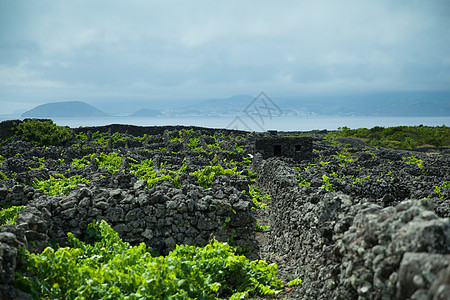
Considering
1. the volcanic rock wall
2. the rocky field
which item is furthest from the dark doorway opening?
the volcanic rock wall

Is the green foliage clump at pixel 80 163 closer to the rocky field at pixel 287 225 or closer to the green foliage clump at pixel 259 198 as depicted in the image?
the rocky field at pixel 287 225

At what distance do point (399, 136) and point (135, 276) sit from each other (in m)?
96.2

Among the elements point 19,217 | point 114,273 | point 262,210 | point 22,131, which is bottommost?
point 262,210

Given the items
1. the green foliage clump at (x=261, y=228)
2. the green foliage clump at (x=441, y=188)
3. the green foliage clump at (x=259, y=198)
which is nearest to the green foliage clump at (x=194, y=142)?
the green foliage clump at (x=259, y=198)

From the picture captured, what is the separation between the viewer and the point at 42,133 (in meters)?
47.0

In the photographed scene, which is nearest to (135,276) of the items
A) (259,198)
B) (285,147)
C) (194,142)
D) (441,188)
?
(259,198)

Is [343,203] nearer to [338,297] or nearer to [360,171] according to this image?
[338,297]

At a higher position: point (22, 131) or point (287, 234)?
point (22, 131)

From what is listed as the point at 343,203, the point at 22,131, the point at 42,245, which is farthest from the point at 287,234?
the point at 22,131

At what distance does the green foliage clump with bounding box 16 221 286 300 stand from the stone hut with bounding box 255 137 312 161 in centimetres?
2741

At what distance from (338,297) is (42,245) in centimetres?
639

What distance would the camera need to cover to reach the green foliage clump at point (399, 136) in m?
77.6

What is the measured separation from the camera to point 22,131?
48.2 meters

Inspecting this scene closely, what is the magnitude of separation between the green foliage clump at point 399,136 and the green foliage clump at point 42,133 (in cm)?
5760
